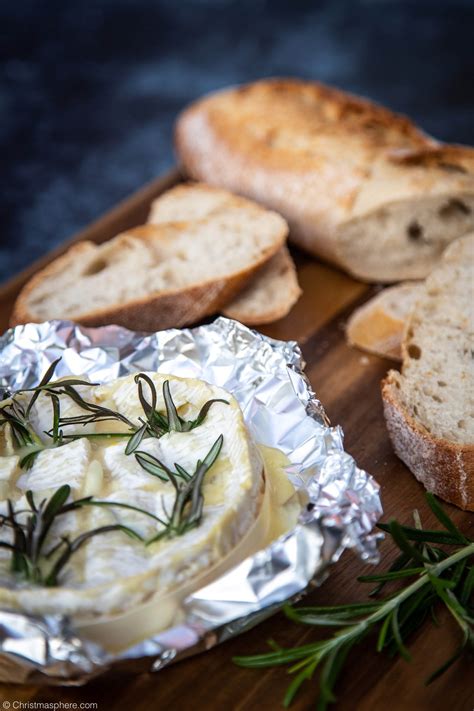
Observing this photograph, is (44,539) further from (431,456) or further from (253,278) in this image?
(253,278)

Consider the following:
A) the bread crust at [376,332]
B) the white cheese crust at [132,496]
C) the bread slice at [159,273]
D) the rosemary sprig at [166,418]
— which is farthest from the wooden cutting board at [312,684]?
the bread slice at [159,273]

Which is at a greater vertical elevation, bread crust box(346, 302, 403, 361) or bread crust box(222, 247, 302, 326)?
bread crust box(222, 247, 302, 326)

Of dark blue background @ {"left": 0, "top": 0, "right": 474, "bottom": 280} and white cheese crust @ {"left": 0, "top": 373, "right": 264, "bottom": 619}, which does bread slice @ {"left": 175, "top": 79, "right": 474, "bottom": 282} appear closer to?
dark blue background @ {"left": 0, "top": 0, "right": 474, "bottom": 280}

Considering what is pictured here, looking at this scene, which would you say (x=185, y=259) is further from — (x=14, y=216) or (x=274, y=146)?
(x=14, y=216)

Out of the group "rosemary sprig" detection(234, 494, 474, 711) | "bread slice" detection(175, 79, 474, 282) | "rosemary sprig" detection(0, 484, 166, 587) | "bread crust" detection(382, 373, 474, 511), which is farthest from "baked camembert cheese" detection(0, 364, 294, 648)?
"bread slice" detection(175, 79, 474, 282)

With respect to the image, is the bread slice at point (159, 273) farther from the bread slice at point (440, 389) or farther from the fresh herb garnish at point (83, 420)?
the fresh herb garnish at point (83, 420)

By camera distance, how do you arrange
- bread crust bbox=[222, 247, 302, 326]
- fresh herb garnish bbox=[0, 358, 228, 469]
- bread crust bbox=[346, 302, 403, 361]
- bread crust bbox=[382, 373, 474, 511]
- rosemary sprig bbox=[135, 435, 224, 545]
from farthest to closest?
1. bread crust bbox=[222, 247, 302, 326]
2. bread crust bbox=[346, 302, 403, 361]
3. bread crust bbox=[382, 373, 474, 511]
4. fresh herb garnish bbox=[0, 358, 228, 469]
5. rosemary sprig bbox=[135, 435, 224, 545]

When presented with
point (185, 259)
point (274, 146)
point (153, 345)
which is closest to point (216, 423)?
point (153, 345)
